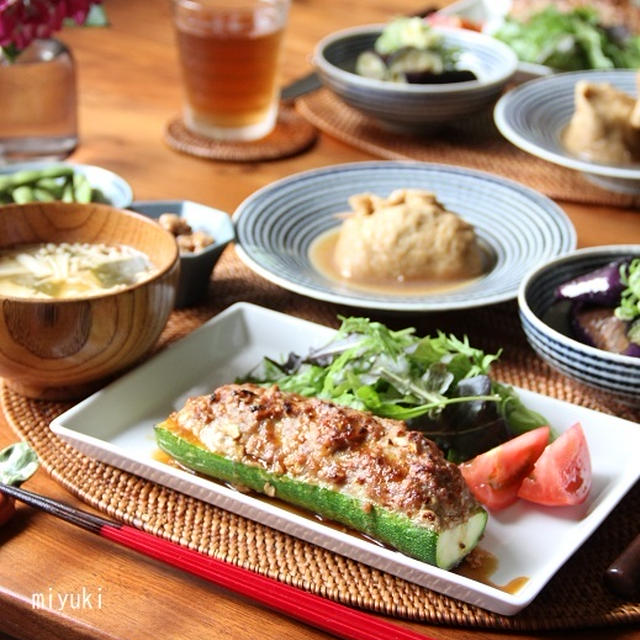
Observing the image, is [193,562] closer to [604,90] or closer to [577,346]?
[577,346]

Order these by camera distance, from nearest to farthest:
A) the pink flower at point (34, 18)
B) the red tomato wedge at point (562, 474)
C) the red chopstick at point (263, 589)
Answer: the red chopstick at point (263, 589) → the red tomato wedge at point (562, 474) → the pink flower at point (34, 18)

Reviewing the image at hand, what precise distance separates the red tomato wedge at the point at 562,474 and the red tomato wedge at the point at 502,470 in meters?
0.01

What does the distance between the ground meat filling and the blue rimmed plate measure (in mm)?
383

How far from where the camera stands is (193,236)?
1.87m

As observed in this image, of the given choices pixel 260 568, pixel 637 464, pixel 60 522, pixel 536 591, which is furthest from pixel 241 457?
pixel 637 464

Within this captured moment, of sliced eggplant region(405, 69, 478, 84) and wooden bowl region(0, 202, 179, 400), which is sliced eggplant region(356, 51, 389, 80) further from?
wooden bowl region(0, 202, 179, 400)

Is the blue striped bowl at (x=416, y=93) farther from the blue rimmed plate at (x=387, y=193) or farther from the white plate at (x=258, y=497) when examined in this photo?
the white plate at (x=258, y=497)

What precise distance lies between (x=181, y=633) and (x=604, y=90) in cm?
173

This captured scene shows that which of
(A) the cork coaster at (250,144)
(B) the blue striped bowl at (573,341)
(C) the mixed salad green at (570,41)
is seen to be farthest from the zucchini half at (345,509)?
(C) the mixed salad green at (570,41)

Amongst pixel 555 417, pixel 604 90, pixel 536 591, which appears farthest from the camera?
pixel 604 90

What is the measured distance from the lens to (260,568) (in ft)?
4.04

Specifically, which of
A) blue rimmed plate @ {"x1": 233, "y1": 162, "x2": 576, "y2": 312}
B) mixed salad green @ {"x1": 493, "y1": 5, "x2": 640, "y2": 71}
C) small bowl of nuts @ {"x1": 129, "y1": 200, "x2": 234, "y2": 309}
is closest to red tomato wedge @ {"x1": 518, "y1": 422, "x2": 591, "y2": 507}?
blue rimmed plate @ {"x1": 233, "y1": 162, "x2": 576, "y2": 312}

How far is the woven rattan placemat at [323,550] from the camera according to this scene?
117 cm

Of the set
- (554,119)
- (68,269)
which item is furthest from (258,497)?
(554,119)
